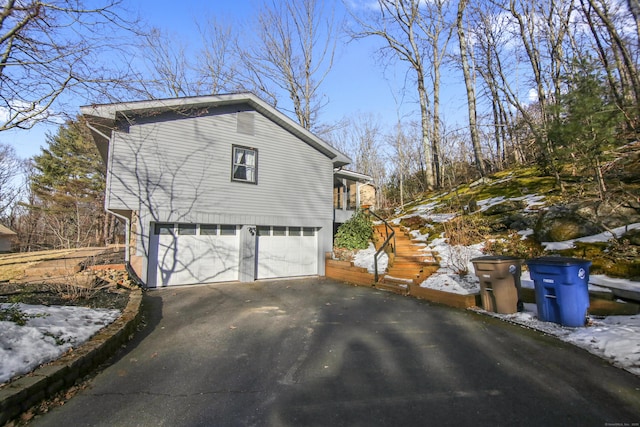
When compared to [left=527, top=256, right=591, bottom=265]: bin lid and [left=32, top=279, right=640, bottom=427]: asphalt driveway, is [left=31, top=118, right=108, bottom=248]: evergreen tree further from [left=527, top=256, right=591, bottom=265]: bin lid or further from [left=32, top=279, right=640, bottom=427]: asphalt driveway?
[left=527, top=256, right=591, bottom=265]: bin lid

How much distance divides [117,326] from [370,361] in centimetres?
399

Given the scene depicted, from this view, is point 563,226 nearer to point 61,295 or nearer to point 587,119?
point 587,119

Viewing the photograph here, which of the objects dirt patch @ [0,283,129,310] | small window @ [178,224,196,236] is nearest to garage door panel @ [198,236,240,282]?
small window @ [178,224,196,236]

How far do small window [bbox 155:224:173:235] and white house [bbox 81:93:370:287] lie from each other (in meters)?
0.03

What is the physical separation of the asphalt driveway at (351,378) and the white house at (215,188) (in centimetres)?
411

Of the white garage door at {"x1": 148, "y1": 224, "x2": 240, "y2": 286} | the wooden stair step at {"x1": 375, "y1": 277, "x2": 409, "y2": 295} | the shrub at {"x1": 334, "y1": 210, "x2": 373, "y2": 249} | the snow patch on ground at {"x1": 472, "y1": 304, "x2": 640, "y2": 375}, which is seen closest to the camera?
the snow patch on ground at {"x1": 472, "y1": 304, "x2": 640, "y2": 375}

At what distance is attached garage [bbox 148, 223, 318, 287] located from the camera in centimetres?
945

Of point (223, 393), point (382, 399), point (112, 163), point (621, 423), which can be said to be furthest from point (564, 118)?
point (112, 163)

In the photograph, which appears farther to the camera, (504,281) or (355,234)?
(355,234)

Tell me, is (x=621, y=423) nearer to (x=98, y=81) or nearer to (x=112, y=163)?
(x=98, y=81)

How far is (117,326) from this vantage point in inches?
196

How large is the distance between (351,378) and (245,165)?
8.76 m

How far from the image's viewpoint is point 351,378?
12.0ft

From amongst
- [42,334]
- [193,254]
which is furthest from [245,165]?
[42,334]
